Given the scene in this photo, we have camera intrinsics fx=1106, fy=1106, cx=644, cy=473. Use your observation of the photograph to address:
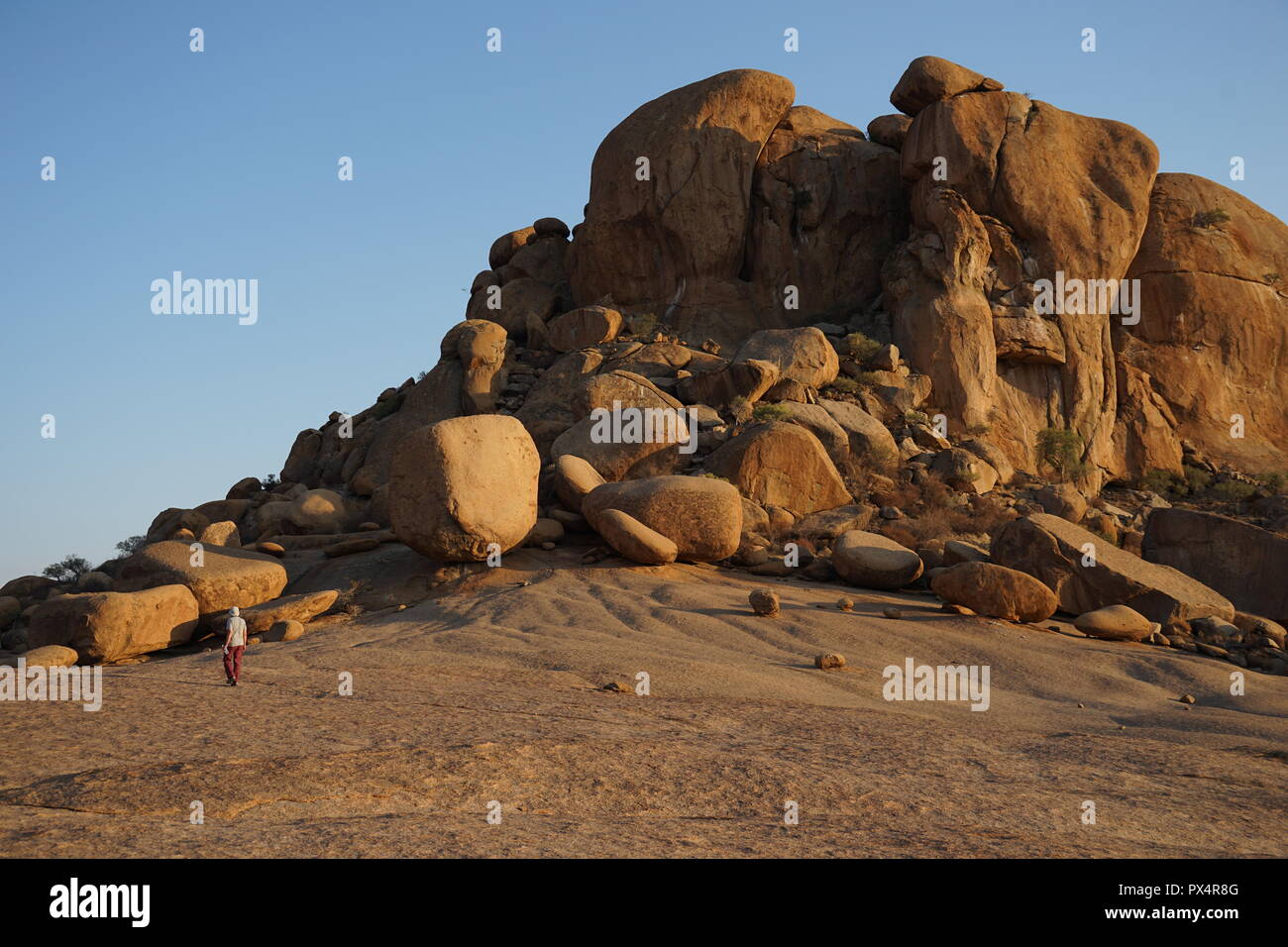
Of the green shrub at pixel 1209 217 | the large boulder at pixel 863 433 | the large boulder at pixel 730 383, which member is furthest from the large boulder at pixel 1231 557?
the green shrub at pixel 1209 217

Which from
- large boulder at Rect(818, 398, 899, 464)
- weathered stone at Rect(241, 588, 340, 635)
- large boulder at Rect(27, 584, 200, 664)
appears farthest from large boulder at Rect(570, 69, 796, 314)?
large boulder at Rect(27, 584, 200, 664)

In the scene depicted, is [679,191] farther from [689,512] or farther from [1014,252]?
[689,512]

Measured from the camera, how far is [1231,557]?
1586 cm

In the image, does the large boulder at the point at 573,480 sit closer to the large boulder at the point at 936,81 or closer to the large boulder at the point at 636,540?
the large boulder at the point at 636,540

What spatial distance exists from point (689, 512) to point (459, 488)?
314 centimetres

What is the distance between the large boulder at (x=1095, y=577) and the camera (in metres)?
14.0

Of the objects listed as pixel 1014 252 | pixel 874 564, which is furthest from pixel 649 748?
pixel 1014 252

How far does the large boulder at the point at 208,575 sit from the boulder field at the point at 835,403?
1.7 inches

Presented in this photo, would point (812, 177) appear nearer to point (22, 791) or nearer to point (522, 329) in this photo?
point (522, 329)

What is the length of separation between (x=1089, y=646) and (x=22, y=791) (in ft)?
35.3

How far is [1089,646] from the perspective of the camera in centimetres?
1251

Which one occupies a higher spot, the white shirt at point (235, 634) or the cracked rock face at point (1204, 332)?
the cracked rock face at point (1204, 332)

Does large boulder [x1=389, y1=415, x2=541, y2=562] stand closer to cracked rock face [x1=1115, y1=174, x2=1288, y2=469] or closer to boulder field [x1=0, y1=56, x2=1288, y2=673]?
boulder field [x1=0, y1=56, x2=1288, y2=673]
